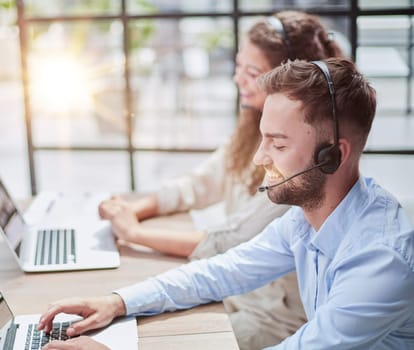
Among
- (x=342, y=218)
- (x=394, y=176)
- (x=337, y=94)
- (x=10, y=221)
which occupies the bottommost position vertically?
(x=394, y=176)

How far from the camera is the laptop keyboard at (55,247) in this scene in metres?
1.59

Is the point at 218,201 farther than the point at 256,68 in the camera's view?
Yes

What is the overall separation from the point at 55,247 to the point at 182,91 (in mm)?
3863

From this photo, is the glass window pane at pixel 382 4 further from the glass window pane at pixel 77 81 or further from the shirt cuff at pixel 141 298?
the shirt cuff at pixel 141 298

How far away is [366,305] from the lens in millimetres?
1078

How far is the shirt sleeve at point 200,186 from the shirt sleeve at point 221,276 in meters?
0.54

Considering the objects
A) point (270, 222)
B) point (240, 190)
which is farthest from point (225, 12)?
point (270, 222)

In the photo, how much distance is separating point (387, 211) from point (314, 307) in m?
0.25

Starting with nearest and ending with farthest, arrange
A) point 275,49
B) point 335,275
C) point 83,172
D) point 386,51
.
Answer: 1. point 335,275
2. point 275,49
3. point 386,51
4. point 83,172

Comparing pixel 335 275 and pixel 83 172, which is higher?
pixel 335 275

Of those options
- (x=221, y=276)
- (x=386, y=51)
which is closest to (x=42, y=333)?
(x=221, y=276)

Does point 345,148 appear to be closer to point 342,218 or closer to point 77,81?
point 342,218

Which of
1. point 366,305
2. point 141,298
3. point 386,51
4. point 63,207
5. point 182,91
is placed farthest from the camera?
point 182,91

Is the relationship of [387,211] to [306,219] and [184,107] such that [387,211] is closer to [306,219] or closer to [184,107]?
[306,219]
